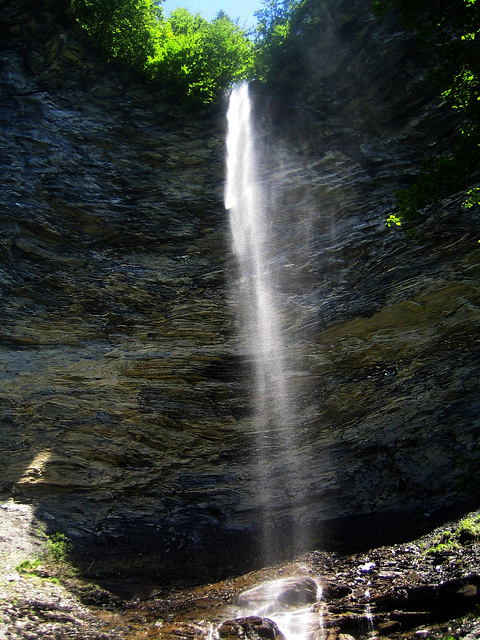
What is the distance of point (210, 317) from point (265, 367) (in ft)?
6.55

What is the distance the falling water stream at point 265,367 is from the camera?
9.32 m

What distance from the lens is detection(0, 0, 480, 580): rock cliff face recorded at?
9523 millimetres

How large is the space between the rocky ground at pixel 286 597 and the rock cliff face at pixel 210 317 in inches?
37.9

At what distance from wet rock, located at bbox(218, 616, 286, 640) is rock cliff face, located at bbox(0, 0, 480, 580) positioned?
243 centimetres

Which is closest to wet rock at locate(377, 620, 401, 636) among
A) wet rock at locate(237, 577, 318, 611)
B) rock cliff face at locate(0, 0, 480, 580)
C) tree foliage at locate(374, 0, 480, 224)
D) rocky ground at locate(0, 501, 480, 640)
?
rocky ground at locate(0, 501, 480, 640)

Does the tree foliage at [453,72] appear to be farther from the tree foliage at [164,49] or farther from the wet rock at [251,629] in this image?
the tree foliage at [164,49]

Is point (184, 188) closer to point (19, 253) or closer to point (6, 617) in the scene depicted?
point (19, 253)

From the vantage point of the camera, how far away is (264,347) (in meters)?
11.1

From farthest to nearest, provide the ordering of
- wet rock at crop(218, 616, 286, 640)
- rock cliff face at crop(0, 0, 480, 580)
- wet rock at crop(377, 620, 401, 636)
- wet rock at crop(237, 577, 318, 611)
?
rock cliff face at crop(0, 0, 480, 580), wet rock at crop(237, 577, 318, 611), wet rock at crop(218, 616, 286, 640), wet rock at crop(377, 620, 401, 636)

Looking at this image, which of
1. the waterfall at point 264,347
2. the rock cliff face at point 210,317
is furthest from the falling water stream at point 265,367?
the rock cliff face at point 210,317

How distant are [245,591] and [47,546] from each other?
3936 millimetres

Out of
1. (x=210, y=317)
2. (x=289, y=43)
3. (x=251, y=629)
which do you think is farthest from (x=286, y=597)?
(x=289, y=43)

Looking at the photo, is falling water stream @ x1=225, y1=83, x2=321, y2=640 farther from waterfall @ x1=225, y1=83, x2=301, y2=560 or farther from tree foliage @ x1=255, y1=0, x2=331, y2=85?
tree foliage @ x1=255, y1=0, x2=331, y2=85

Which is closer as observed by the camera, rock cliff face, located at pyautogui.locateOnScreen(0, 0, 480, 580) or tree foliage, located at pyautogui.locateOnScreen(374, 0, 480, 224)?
tree foliage, located at pyautogui.locateOnScreen(374, 0, 480, 224)
